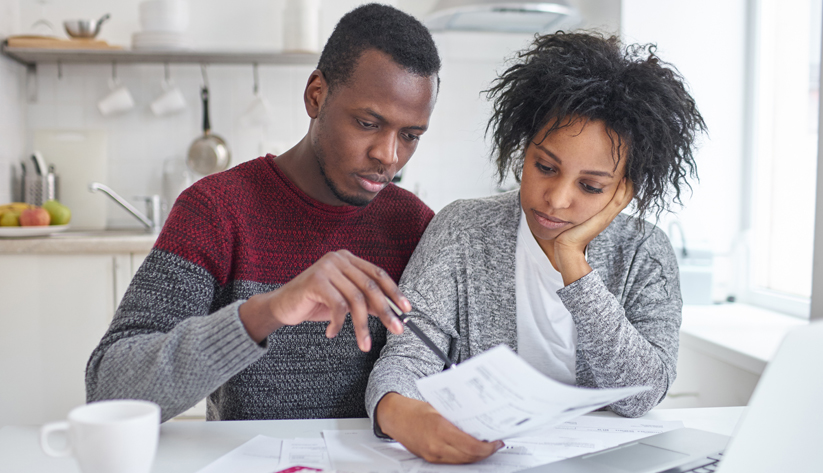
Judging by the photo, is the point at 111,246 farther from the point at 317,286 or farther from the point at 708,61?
the point at 708,61

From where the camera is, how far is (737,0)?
2.46 m

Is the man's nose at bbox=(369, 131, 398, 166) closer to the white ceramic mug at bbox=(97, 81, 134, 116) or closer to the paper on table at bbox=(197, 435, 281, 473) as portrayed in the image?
the paper on table at bbox=(197, 435, 281, 473)

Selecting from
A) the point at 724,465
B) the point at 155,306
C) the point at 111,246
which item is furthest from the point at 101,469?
the point at 111,246

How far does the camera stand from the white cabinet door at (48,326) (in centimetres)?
220

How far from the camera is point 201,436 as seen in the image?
82 cm

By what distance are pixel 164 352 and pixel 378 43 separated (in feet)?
1.84

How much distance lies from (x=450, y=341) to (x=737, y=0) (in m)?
2.12

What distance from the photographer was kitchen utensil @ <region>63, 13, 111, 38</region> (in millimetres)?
2617

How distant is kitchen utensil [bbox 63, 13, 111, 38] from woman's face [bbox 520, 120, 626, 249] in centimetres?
229

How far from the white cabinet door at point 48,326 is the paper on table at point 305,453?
171 centimetres

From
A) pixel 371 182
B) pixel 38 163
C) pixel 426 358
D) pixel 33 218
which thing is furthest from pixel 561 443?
pixel 38 163

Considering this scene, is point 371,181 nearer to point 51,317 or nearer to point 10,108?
point 51,317

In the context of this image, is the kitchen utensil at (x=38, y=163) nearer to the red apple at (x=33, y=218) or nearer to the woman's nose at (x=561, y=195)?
the red apple at (x=33, y=218)

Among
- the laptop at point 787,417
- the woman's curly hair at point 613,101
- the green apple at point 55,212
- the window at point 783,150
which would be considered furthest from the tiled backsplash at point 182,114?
the laptop at point 787,417
